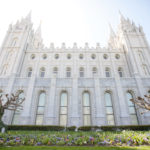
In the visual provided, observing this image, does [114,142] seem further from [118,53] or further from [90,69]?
[118,53]

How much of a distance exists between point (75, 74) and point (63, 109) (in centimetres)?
637

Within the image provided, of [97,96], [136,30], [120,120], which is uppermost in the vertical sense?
[136,30]

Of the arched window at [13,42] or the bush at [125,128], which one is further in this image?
the arched window at [13,42]

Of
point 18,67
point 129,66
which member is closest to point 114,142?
point 129,66

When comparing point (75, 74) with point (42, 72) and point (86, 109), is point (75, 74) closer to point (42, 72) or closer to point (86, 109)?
point (86, 109)

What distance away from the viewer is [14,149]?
6.71 metres

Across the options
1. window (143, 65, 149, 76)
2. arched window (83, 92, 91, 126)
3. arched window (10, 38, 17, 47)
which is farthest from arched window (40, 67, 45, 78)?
window (143, 65, 149, 76)

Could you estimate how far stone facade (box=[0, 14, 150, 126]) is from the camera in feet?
59.0

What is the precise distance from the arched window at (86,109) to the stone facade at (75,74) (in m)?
0.45

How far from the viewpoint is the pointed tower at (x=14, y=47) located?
23703mm

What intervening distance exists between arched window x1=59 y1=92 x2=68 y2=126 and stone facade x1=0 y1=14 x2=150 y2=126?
1.58 ft

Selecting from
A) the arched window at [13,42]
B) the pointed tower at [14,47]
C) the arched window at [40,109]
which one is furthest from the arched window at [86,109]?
the arched window at [13,42]

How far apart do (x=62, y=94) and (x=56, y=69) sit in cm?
727

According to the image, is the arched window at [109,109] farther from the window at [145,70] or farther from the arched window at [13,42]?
the arched window at [13,42]
